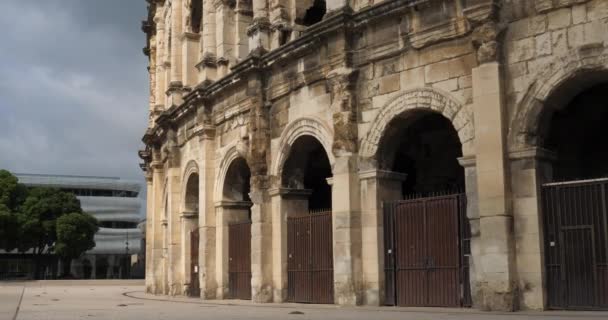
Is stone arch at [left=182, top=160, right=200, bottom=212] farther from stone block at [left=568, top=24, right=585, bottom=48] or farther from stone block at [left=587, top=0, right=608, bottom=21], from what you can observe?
stone block at [left=587, top=0, right=608, bottom=21]

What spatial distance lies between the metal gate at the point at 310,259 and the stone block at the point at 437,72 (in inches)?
145

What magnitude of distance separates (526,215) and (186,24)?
1426 cm

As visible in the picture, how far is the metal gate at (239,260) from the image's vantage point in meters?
17.7

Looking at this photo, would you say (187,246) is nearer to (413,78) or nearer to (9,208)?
(413,78)

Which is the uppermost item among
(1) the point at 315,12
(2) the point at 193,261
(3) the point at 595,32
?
(1) the point at 315,12

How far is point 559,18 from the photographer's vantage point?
11.0 metres

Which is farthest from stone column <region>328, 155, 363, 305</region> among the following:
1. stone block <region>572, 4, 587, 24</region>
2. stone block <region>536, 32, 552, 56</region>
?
stone block <region>572, 4, 587, 24</region>

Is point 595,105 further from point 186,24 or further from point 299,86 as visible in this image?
point 186,24

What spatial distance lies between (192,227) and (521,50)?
41.7 feet

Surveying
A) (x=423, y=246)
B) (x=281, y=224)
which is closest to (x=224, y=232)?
(x=281, y=224)

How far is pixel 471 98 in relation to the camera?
1195 centimetres

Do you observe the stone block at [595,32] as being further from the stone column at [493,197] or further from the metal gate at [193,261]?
the metal gate at [193,261]

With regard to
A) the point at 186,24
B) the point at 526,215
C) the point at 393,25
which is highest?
the point at 186,24

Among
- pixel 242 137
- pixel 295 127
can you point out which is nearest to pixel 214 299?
pixel 242 137
